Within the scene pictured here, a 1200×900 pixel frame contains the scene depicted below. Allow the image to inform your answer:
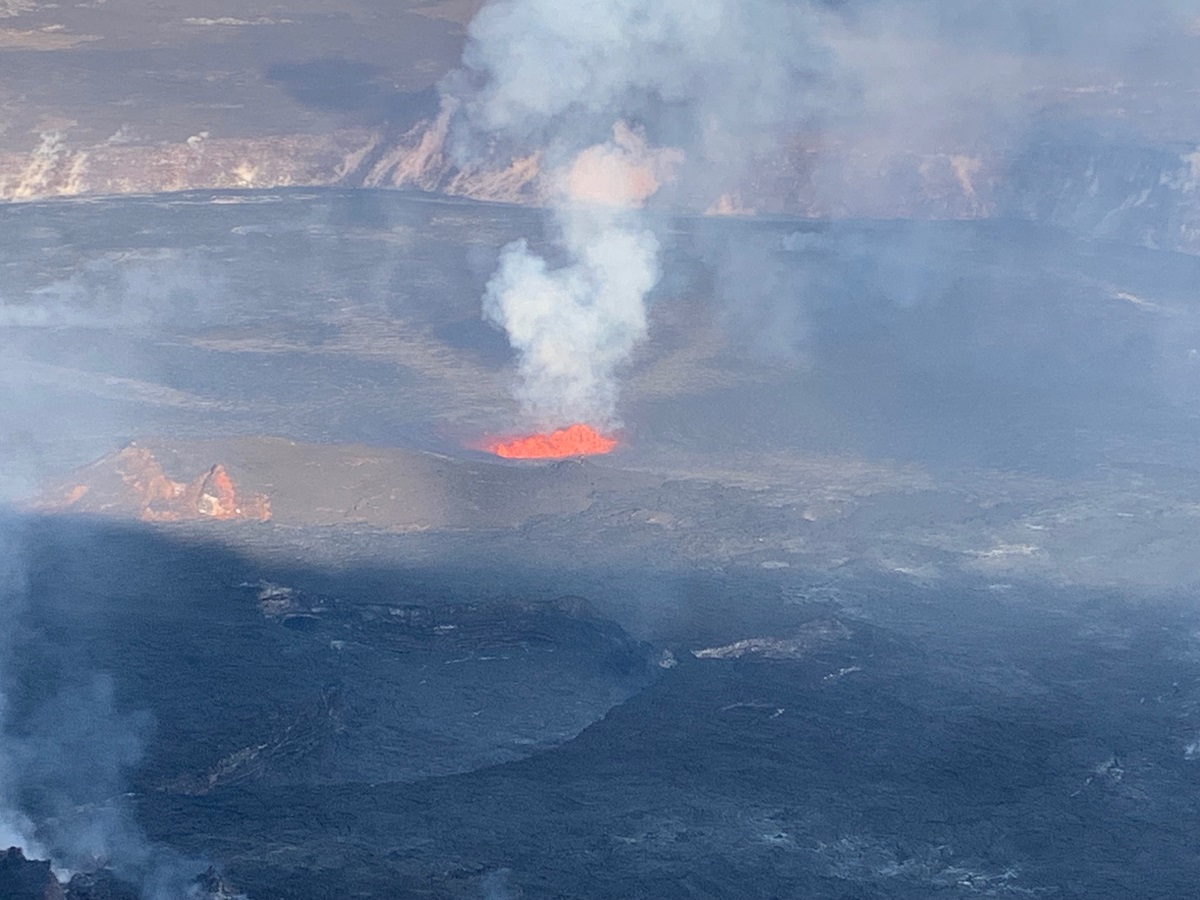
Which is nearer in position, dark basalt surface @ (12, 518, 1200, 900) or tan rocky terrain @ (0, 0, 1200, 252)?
dark basalt surface @ (12, 518, 1200, 900)

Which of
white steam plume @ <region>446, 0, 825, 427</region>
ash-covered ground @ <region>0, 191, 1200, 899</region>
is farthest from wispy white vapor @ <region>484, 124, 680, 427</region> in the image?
ash-covered ground @ <region>0, 191, 1200, 899</region>

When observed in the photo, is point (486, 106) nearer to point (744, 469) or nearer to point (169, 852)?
point (744, 469)

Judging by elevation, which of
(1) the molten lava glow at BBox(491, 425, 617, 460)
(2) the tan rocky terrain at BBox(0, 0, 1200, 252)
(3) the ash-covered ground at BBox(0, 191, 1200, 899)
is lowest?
(1) the molten lava glow at BBox(491, 425, 617, 460)

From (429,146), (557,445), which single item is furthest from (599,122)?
(557,445)

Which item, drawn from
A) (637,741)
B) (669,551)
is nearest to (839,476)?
(669,551)

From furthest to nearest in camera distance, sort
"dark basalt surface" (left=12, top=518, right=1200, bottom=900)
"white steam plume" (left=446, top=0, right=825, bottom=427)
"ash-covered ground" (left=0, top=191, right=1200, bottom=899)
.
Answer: "white steam plume" (left=446, top=0, right=825, bottom=427), "ash-covered ground" (left=0, top=191, right=1200, bottom=899), "dark basalt surface" (left=12, top=518, right=1200, bottom=900)

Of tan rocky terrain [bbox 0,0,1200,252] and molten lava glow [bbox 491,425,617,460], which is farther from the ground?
tan rocky terrain [bbox 0,0,1200,252]

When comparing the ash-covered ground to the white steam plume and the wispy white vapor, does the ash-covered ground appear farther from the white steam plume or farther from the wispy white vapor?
the white steam plume
